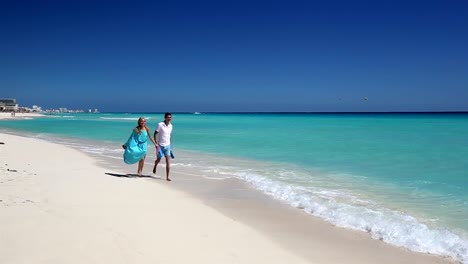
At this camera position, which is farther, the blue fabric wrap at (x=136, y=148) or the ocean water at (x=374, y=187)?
the blue fabric wrap at (x=136, y=148)

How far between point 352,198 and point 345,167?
451cm

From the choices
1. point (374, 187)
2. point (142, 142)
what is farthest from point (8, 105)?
point (374, 187)

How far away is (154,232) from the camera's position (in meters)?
4.52

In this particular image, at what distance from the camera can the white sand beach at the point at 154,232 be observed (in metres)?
3.88

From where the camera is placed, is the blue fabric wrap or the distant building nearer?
the blue fabric wrap

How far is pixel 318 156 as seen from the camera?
14.4 m

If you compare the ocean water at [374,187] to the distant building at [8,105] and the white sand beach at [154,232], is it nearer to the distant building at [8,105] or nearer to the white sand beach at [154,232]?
the white sand beach at [154,232]

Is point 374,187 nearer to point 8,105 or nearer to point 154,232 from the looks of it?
point 154,232

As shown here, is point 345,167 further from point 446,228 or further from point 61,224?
point 61,224

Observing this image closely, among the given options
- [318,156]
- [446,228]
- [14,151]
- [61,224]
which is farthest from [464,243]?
[14,151]

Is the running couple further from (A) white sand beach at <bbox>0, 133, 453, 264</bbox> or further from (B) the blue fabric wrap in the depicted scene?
(A) white sand beach at <bbox>0, 133, 453, 264</bbox>

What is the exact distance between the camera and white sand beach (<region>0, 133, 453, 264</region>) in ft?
12.7

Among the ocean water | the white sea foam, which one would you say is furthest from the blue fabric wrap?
the white sea foam

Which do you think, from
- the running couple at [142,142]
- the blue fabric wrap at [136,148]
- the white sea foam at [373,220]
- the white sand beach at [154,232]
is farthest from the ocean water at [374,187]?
the blue fabric wrap at [136,148]
